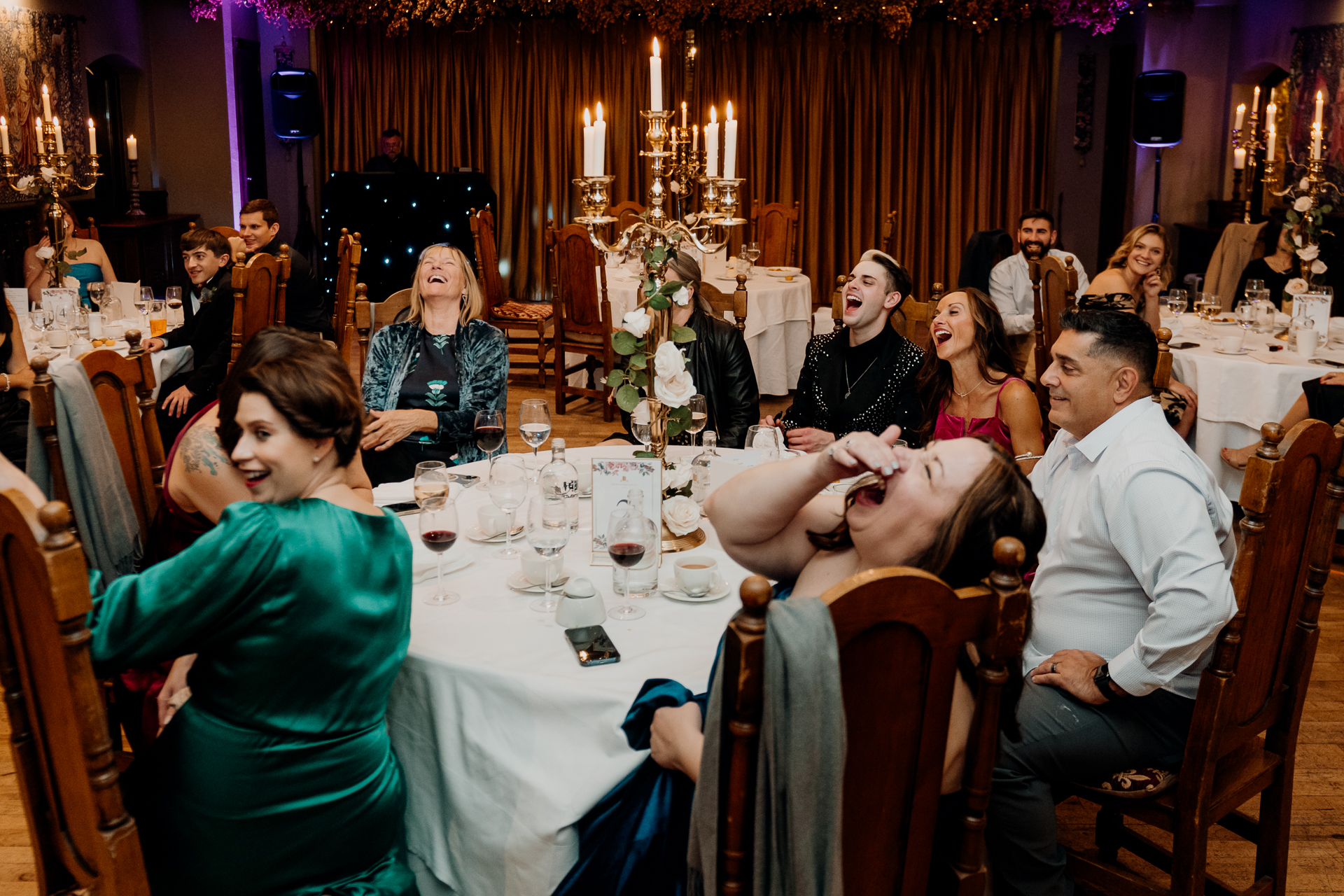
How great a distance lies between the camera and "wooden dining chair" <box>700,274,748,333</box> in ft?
15.0

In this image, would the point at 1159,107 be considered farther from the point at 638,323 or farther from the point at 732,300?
the point at 638,323

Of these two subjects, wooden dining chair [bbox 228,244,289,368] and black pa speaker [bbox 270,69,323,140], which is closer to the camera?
wooden dining chair [bbox 228,244,289,368]

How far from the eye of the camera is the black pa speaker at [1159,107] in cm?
867

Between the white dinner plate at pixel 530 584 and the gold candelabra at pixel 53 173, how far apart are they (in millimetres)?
4770

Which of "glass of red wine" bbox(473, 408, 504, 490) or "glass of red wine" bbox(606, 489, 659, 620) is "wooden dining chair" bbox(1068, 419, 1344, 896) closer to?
"glass of red wine" bbox(606, 489, 659, 620)

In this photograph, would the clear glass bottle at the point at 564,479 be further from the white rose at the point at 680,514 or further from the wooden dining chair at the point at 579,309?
the wooden dining chair at the point at 579,309

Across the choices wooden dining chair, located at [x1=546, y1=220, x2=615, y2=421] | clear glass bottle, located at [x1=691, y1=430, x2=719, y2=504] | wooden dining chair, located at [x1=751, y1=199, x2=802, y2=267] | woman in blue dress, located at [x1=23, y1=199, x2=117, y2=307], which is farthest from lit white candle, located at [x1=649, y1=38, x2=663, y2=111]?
wooden dining chair, located at [x1=751, y1=199, x2=802, y2=267]

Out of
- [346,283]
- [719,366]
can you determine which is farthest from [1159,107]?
[346,283]

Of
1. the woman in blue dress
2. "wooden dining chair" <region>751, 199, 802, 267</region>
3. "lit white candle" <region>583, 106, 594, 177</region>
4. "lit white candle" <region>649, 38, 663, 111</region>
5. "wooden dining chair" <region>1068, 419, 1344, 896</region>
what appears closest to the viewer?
"wooden dining chair" <region>1068, 419, 1344, 896</region>

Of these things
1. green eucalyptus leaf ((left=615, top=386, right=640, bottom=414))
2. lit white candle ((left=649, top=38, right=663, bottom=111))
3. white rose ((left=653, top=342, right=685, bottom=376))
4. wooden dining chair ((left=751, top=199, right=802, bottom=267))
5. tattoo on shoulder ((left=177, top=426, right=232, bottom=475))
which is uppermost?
lit white candle ((left=649, top=38, right=663, bottom=111))

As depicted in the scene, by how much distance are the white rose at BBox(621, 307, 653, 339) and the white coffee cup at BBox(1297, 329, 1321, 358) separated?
3456 millimetres

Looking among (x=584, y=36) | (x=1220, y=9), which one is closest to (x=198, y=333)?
(x=584, y=36)

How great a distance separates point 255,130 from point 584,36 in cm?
323

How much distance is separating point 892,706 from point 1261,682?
1.09m
